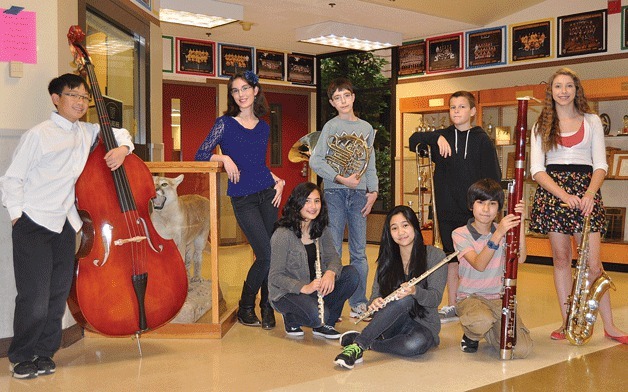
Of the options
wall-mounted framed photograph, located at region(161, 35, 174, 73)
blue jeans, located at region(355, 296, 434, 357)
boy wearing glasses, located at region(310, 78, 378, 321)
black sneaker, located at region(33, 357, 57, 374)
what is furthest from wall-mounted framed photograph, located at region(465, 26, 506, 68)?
black sneaker, located at region(33, 357, 57, 374)

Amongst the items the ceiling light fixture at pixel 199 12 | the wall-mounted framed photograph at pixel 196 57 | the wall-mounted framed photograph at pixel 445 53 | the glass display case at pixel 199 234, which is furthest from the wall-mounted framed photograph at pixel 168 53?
the glass display case at pixel 199 234

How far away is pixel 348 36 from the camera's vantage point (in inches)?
314

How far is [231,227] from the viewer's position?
13.8ft

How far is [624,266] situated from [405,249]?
3999mm

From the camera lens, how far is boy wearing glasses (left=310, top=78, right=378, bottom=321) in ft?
14.5

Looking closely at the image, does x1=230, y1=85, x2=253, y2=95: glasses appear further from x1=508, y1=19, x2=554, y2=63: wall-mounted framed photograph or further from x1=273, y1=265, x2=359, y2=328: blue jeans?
x1=508, y1=19, x2=554, y2=63: wall-mounted framed photograph

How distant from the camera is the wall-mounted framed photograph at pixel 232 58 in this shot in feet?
29.8

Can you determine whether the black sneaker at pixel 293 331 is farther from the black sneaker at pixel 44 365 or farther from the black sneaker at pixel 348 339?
the black sneaker at pixel 44 365

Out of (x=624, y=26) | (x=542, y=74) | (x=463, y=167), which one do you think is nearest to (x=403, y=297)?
(x=463, y=167)

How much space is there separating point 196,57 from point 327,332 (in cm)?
570

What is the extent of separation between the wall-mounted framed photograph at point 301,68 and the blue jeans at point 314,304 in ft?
19.8

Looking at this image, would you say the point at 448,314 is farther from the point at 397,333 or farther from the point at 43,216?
the point at 43,216

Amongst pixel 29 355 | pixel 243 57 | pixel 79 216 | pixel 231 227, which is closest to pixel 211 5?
pixel 243 57

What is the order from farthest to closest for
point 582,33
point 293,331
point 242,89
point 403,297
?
point 582,33 → point 242,89 → point 293,331 → point 403,297
